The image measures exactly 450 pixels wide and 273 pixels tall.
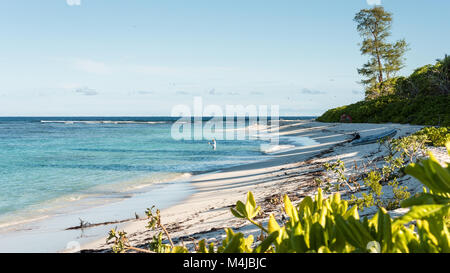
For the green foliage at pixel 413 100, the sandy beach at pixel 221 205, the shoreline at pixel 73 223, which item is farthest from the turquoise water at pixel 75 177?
the green foliage at pixel 413 100

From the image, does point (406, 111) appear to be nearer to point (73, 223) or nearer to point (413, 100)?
point (413, 100)

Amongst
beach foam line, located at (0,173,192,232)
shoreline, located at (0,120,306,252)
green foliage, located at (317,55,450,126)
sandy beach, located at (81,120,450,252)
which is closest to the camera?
sandy beach, located at (81,120,450,252)

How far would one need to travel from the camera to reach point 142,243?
5.34 meters

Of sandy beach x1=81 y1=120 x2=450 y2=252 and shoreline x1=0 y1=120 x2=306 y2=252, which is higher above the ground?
sandy beach x1=81 y1=120 x2=450 y2=252

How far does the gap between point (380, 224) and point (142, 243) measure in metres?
4.95

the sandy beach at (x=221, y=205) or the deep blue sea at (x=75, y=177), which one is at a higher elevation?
the sandy beach at (x=221, y=205)

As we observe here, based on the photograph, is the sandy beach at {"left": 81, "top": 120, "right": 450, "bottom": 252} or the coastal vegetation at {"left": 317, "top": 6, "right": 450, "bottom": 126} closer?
the sandy beach at {"left": 81, "top": 120, "right": 450, "bottom": 252}

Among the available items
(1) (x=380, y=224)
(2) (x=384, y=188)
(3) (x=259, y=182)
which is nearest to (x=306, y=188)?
(2) (x=384, y=188)

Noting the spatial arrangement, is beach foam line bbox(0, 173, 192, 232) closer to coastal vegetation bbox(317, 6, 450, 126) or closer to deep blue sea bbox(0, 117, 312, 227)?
deep blue sea bbox(0, 117, 312, 227)

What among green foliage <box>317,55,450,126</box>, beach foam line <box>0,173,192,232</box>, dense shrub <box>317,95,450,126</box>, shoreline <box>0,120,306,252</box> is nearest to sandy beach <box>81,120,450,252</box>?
shoreline <box>0,120,306,252</box>

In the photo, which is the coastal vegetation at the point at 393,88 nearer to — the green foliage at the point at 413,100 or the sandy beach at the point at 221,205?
the green foliage at the point at 413,100

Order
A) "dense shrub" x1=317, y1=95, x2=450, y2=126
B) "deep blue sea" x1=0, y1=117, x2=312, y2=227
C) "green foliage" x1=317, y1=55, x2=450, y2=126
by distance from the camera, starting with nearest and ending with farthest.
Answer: "deep blue sea" x1=0, y1=117, x2=312, y2=227
"dense shrub" x1=317, y1=95, x2=450, y2=126
"green foliage" x1=317, y1=55, x2=450, y2=126

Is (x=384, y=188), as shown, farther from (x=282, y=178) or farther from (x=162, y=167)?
→ (x=162, y=167)
